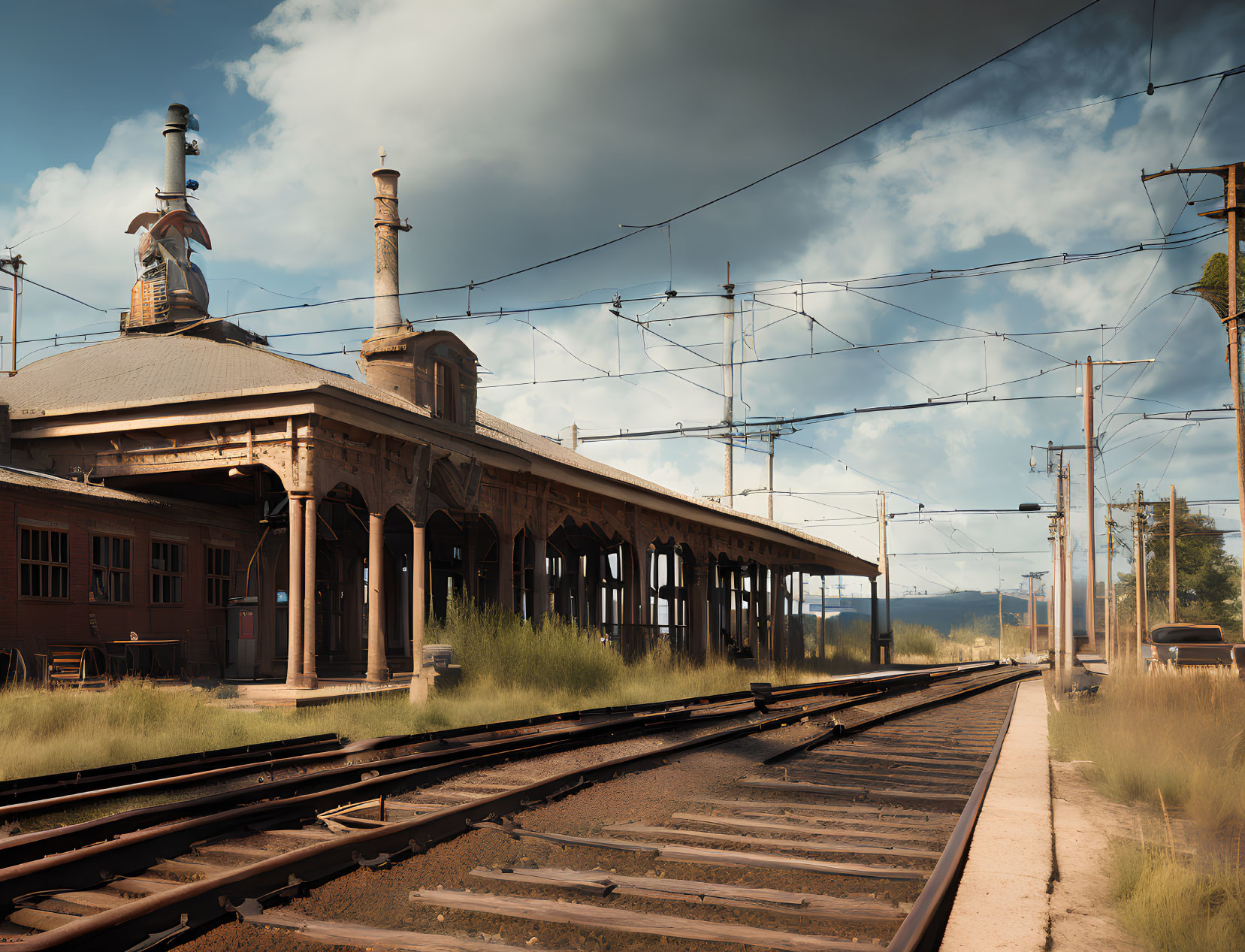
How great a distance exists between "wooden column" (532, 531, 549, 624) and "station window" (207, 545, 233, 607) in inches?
249

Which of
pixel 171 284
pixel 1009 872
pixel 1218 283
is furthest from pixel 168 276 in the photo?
pixel 1218 283

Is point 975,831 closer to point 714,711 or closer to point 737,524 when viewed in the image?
point 714,711

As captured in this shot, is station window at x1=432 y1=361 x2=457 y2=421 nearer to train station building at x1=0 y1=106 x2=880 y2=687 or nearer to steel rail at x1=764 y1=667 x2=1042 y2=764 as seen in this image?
train station building at x1=0 y1=106 x2=880 y2=687

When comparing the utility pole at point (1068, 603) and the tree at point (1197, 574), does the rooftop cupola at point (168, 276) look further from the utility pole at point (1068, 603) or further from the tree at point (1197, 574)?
the tree at point (1197, 574)

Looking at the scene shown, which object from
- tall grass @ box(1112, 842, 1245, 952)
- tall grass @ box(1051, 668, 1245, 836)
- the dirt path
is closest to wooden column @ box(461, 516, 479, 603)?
tall grass @ box(1051, 668, 1245, 836)

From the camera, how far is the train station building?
16.2 meters

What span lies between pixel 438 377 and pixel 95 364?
7.44m

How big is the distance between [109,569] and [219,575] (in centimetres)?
300

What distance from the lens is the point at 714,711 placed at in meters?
15.7

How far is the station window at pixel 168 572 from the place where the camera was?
18152 millimetres

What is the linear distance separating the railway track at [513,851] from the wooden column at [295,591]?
586 cm

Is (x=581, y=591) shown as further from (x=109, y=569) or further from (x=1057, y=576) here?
(x=1057, y=576)

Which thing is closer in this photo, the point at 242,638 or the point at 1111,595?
the point at 242,638

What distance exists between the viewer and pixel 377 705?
Result: 1451 centimetres
